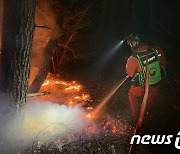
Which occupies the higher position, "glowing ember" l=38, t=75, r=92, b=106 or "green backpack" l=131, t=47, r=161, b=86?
"green backpack" l=131, t=47, r=161, b=86

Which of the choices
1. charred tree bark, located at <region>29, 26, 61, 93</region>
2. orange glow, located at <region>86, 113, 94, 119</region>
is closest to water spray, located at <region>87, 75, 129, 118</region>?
orange glow, located at <region>86, 113, 94, 119</region>

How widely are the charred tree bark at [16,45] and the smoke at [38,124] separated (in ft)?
1.52

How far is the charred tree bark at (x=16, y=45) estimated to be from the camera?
4.58 m

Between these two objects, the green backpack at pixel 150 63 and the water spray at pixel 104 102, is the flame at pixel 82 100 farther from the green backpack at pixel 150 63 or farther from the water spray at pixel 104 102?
the green backpack at pixel 150 63

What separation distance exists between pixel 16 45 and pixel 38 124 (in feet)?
9.75

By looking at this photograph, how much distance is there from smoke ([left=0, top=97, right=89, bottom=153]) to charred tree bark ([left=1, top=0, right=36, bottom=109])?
46 centimetres

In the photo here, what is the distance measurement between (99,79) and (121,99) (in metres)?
3.10

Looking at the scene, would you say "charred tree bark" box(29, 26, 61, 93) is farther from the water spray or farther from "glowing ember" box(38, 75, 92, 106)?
the water spray

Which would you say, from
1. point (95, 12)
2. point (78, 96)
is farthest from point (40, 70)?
point (95, 12)

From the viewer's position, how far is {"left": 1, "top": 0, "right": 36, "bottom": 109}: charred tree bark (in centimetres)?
458

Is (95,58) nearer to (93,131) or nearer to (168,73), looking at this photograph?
(168,73)

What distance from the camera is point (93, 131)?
23.2 feet

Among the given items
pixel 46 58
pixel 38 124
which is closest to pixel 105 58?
pixel 46 58

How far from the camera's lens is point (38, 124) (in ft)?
22.7
